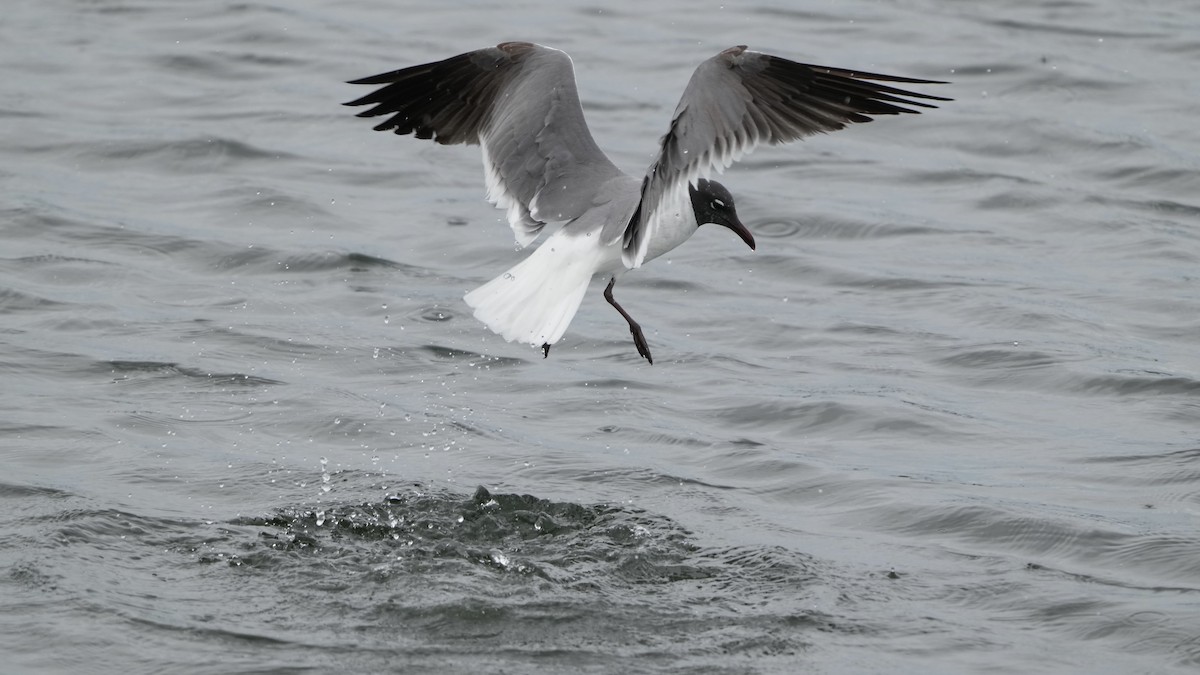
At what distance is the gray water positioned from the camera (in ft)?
19.8

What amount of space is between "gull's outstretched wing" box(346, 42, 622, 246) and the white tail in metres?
0.37

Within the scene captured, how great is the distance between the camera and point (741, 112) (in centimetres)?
682

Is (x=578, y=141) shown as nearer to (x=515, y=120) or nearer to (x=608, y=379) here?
(x=515, y=120)

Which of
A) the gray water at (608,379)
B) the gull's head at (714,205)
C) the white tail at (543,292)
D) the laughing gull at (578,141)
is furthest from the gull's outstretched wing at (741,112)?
the gray water at (608,379)

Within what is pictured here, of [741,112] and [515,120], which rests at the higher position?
[741,112]

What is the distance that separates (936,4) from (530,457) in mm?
9696

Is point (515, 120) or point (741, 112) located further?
point (515, 120)

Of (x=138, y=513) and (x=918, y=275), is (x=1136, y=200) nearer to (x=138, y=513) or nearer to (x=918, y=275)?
(x=918, y=275)

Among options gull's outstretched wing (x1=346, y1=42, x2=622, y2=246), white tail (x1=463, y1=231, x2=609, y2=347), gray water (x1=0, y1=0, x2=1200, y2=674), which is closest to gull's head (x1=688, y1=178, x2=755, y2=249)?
gull's outstretched wing (x1=346, y1=42, x2=622, y2=246)

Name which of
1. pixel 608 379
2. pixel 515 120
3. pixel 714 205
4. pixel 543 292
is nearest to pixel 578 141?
pixel 515 120

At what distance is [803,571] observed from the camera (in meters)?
6.50

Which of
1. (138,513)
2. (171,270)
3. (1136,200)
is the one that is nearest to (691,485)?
(138,513)

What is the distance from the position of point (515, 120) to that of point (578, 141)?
0.30 meters

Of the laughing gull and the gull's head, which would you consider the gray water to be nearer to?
the laughing gull
